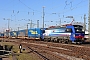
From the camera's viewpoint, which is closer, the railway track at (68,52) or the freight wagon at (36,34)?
the railway track at (68,52)

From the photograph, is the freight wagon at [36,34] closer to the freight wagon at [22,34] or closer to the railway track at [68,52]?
the freight wagon at [22,34]

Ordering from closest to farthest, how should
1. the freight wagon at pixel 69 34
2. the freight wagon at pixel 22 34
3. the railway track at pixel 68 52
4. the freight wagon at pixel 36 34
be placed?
the railway track at pixel 68 52, the freight wagon at pixel 69 34, the freight wagon at pixel 36 34, the freight wagon at pixel 22 34

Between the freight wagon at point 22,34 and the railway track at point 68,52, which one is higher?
the freight wagon at point 22,34

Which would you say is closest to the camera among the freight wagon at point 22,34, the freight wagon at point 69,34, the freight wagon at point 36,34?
the freight wagon at point 69,34

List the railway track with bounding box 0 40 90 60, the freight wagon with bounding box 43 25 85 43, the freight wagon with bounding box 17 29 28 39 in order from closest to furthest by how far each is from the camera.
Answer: the railway track with bounding box 0 40 90 60, the freight wagon with bounding box 43 25 85 43, the freight wagon with bounding box 17 29 28 39

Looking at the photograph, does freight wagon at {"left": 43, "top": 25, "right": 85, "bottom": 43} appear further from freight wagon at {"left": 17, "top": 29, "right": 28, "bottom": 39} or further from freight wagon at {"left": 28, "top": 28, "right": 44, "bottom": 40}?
freight wagon at {"left": 17, "top": 29, "right": 28, "bottom": 39}

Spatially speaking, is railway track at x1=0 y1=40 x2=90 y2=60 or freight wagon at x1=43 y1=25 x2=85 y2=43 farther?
freight wagon at x1=43 y1=25 x2=85 y2=43

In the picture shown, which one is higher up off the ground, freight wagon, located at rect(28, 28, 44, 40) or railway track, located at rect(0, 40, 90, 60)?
freight wagon, located at rect(28, 28, 44, 40)

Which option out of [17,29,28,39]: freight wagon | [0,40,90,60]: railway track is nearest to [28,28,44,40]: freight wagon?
[17,29,28,39]: freight wagon

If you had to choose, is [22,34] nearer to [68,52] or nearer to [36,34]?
[36,34]

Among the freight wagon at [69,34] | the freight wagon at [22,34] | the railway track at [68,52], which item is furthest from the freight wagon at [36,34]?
the railway track at [68,52]

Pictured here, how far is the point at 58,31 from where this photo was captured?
41500mm

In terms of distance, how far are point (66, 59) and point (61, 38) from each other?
24.4 meters

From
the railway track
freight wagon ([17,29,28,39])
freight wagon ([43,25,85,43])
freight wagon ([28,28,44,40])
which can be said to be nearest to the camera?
the railway track
